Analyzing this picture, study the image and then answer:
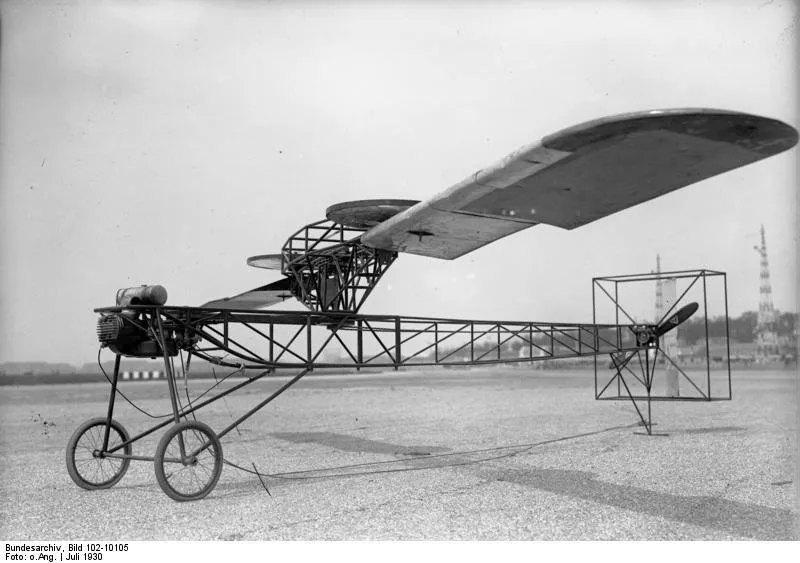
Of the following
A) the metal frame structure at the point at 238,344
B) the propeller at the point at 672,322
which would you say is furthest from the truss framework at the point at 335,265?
the propeller at the point at 672,322

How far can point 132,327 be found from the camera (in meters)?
8.88

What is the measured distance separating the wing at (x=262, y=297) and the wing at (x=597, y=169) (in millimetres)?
3536

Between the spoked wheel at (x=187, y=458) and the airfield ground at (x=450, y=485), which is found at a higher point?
the spoked wheel at (x=187, y=458)

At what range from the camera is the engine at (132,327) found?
8.72 m

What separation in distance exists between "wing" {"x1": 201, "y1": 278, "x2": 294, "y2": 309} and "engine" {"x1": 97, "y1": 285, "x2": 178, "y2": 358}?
118 inches

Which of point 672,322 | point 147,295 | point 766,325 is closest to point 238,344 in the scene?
point 147,295

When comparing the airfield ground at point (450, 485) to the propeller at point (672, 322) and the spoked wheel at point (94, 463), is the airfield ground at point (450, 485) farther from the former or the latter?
the propeller at point (672, 322)

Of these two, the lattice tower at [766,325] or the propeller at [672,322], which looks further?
the lattice tower at [766,325]

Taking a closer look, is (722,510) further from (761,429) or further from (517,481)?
(761,429)

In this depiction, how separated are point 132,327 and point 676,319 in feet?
37.9

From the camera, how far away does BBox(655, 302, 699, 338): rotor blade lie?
14.5m

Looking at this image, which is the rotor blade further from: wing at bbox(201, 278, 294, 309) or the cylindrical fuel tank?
the cylindrical fuel tank

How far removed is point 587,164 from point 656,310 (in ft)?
44.4

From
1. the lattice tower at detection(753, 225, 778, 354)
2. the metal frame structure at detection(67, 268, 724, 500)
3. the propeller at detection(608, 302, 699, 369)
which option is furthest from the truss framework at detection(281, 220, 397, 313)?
the lattice tower at detection(753, 225, 778, 354)
